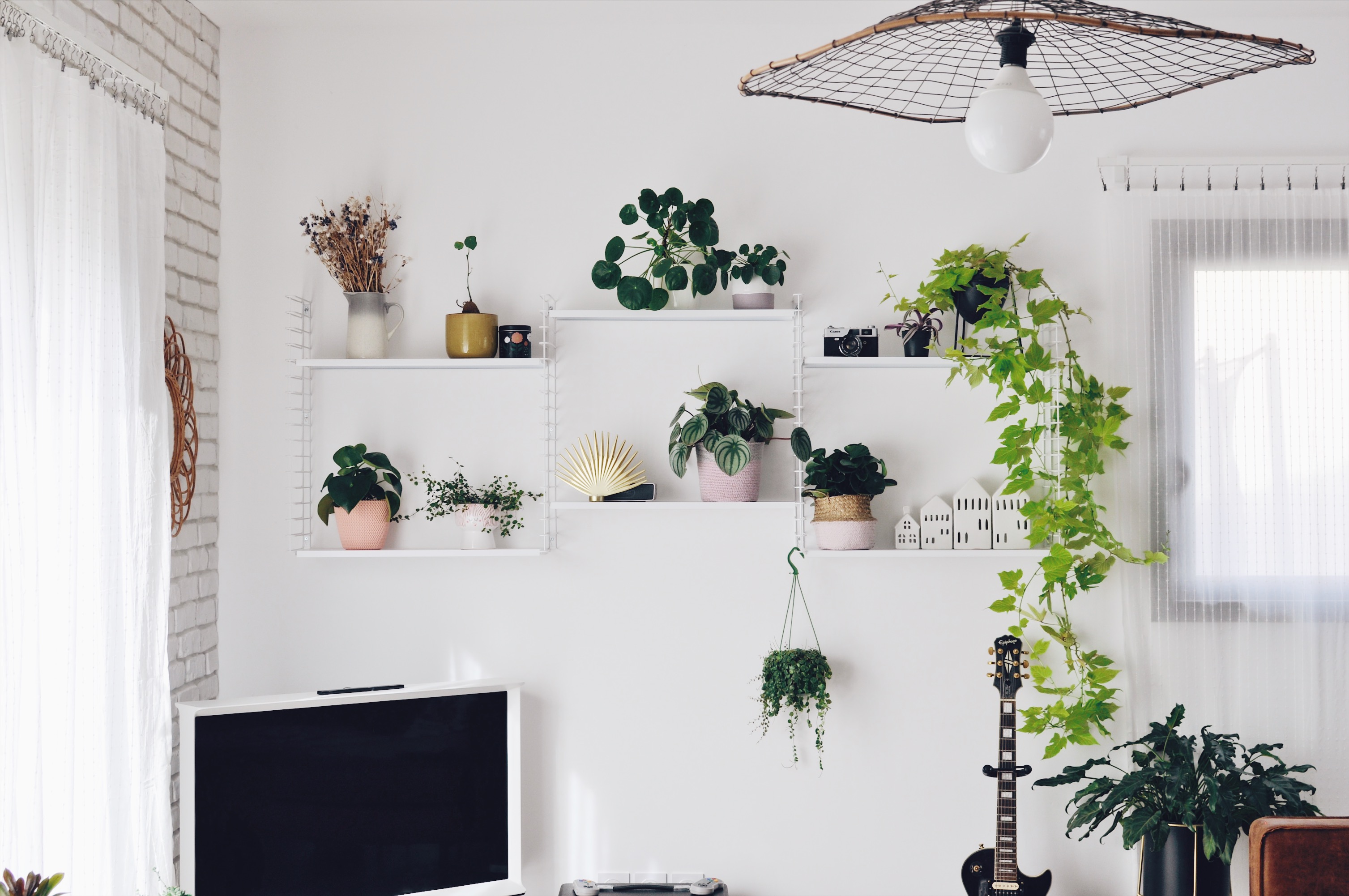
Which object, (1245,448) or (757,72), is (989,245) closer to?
(1245,448)

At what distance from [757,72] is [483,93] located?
158 cm

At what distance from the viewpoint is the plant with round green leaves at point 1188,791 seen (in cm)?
209

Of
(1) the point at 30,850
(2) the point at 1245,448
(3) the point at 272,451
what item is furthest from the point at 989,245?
(1) the point at 30,850

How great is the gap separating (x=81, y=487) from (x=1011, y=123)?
1.75 metres

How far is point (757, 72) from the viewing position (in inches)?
46.1

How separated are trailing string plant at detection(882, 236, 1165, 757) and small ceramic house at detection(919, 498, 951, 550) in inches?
6.6

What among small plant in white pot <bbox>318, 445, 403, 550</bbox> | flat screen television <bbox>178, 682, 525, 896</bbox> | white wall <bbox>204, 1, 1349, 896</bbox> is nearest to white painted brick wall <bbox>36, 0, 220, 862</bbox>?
white wall <bbox>204, 1, 1349, 896</bbox>

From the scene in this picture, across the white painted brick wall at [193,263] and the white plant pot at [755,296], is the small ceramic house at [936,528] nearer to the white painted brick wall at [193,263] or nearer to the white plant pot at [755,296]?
the white plant pot at [755,296]

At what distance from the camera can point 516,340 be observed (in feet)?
7.91

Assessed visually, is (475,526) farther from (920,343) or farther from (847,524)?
(920,343)

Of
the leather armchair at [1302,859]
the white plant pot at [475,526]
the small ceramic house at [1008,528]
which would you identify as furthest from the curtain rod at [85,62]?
the leather armchair at [1302,859]

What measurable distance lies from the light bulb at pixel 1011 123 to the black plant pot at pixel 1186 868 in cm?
173

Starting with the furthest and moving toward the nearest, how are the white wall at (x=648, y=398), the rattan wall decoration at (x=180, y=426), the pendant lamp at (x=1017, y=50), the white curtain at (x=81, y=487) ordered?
the white wall at (x=648, y=398), the rattan wall decoration at (x=180, y=426), the white curtain at (x=81, y=487), the pendant lamp at (x=1017, y=50)

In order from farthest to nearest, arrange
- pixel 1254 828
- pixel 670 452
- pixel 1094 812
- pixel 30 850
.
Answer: pixel 670 452 → pixel 1094 812 → pixel 1254 828 → pixel 30 850
